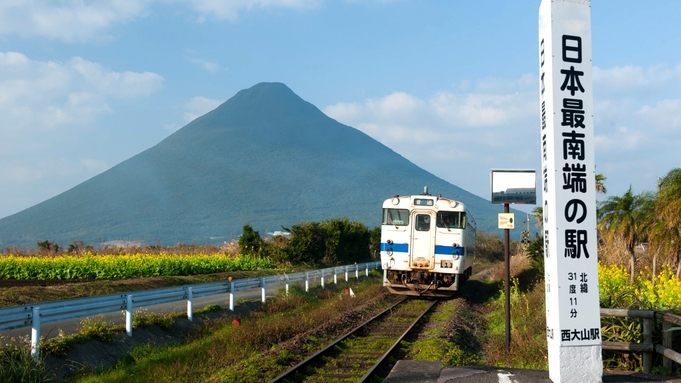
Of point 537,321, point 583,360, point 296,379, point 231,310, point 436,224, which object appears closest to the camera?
point 583,360

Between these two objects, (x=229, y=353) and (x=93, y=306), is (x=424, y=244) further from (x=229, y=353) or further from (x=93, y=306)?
(x=93, y=306)

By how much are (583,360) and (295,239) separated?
30382 mm

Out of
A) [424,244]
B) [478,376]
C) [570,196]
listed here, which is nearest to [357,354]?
[478,376]

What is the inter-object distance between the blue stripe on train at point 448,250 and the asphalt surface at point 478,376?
1124 centimetres

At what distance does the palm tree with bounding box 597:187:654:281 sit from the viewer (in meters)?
19.9

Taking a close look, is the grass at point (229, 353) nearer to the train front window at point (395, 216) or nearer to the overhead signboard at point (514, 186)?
the overhead signboard at point (514, 186)

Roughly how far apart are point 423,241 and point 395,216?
52.1 inches

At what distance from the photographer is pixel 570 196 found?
726 cm

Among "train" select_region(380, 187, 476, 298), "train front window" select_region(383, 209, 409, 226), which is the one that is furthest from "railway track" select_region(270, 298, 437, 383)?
"train front window" select_region(383, 209, 409, 226)

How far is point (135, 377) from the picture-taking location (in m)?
9.24

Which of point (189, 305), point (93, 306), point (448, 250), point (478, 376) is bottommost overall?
point (478, 376)

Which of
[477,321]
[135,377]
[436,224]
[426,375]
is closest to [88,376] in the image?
[135,377]

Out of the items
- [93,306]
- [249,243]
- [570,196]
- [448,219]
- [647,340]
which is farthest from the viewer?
[249,243]

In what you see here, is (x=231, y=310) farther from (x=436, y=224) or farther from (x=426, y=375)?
(x=426, y=375)
